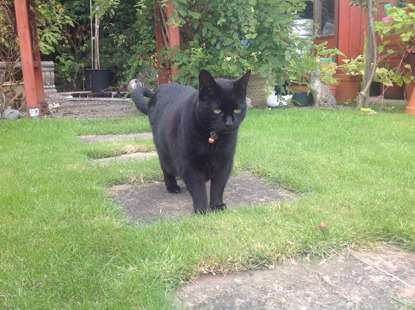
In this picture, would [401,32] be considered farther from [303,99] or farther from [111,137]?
[111,137]

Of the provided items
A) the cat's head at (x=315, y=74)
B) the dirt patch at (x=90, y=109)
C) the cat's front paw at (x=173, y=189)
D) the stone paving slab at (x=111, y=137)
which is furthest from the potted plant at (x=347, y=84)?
the cat's front paw at (x=173, y=189)

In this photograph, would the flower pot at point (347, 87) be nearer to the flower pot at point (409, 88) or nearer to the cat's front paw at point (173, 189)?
the flower pot at point (409, 88)

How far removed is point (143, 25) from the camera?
564 cm

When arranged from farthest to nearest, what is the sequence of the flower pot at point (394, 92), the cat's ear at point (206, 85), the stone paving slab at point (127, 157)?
the flower pot at point (394, 92)
the stone paving slab at point (127, 157)
the cat's ear at point (206, 85)

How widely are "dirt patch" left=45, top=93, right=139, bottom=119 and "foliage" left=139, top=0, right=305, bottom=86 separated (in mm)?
1211

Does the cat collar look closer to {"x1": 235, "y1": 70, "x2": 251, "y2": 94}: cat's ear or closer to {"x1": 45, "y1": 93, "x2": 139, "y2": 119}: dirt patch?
{"x1": 235, "y1": 70, "x2": 251, "y2": 94}: cat's ear

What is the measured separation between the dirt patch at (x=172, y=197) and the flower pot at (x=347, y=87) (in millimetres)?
4440

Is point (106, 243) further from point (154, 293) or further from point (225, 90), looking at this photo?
point (225, 90)

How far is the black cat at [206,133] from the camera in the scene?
6.16 feet

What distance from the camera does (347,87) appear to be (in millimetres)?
6301

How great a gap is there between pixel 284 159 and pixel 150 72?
3.97 m

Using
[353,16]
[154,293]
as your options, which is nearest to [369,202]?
[154,293]

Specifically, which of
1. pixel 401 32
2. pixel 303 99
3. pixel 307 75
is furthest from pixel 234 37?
pixel 401 32

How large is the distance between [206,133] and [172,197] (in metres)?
0.61
